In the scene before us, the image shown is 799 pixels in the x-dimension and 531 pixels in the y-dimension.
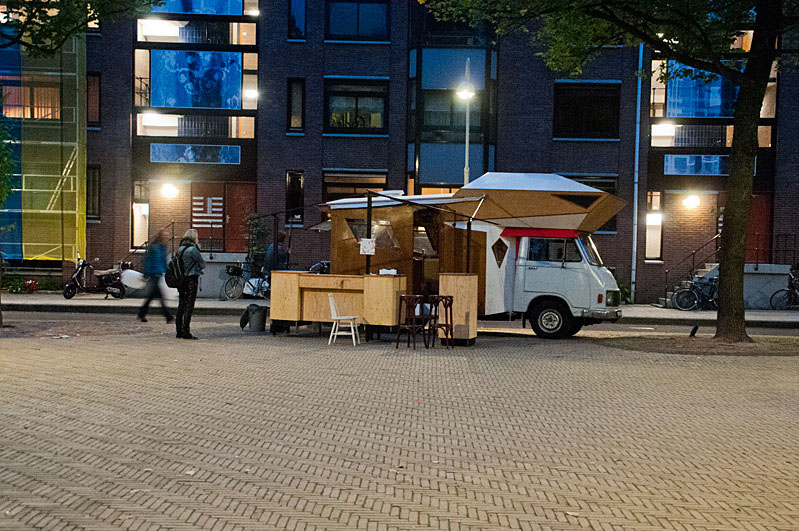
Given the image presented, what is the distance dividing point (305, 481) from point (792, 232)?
25200mm

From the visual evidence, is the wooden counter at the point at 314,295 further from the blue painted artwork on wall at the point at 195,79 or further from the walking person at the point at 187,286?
the blue painted artwork on wall at the point at 195,79

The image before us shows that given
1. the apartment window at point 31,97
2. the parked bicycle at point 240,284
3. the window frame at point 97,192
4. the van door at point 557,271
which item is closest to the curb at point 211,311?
the parked bicycle at point 240,284

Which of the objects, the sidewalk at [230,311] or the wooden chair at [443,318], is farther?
the sidewalk at [230,311]

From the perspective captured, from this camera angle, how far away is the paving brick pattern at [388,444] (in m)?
4.83

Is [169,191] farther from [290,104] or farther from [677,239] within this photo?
[677,239]

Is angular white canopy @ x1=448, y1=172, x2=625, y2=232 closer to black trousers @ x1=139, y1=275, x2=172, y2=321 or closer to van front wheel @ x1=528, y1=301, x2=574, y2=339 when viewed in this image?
van front wheel @ x1=528, y1=301, x2=574, y2=339

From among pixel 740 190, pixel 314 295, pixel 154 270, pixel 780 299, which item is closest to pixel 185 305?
pixel 314 295

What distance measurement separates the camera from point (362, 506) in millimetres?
4941

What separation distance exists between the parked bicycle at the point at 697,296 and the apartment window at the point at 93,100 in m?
20.4

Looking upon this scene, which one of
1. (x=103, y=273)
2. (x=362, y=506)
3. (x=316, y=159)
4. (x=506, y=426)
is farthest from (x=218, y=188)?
(x=362, y=506)

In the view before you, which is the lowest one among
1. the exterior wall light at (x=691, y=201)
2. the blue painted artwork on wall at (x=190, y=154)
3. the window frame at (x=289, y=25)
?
the exterior wall light at (x=691, y=201)

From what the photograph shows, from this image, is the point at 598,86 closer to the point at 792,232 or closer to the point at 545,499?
the point at 792,232

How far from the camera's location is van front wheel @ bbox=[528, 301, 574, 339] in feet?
51.9

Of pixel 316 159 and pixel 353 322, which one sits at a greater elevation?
pixel 316 159
